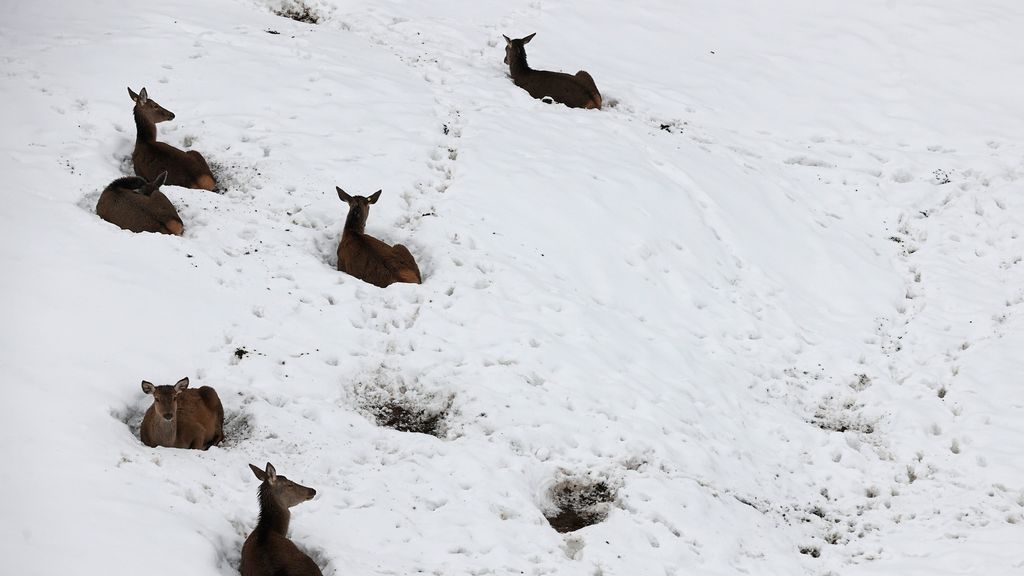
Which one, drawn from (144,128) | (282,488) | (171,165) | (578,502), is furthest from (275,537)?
(144,128)

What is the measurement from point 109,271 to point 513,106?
→ 775cm

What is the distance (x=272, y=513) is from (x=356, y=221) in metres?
→ 4.94

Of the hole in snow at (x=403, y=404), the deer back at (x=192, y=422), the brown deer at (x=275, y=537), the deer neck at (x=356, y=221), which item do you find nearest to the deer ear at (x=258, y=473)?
the brown deer at (x=275, y=537)

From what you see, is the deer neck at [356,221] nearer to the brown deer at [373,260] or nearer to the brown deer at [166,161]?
the brown deer at [373,260]

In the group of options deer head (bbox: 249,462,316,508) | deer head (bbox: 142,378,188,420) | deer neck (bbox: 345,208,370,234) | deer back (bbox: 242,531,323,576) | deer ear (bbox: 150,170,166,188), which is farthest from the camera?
deer neck (bbox: 345,208,370,234)

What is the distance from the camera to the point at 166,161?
11562mm

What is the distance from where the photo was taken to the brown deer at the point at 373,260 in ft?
35.1

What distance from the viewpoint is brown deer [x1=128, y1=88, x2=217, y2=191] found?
1154cm

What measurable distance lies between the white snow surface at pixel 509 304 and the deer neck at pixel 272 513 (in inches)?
13.1

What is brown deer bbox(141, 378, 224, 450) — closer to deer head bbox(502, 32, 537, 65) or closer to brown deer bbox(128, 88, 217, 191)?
brown deer bbox(128, 88, 217, 191)

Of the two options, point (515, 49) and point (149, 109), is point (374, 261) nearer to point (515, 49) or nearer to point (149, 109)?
point (149, 109)

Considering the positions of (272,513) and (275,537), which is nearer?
(275,537)

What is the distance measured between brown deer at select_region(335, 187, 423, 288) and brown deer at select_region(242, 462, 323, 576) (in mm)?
3666

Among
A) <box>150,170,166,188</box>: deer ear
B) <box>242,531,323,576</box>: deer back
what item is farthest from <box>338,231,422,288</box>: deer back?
<box>242,531,323,576</box>: deer back
